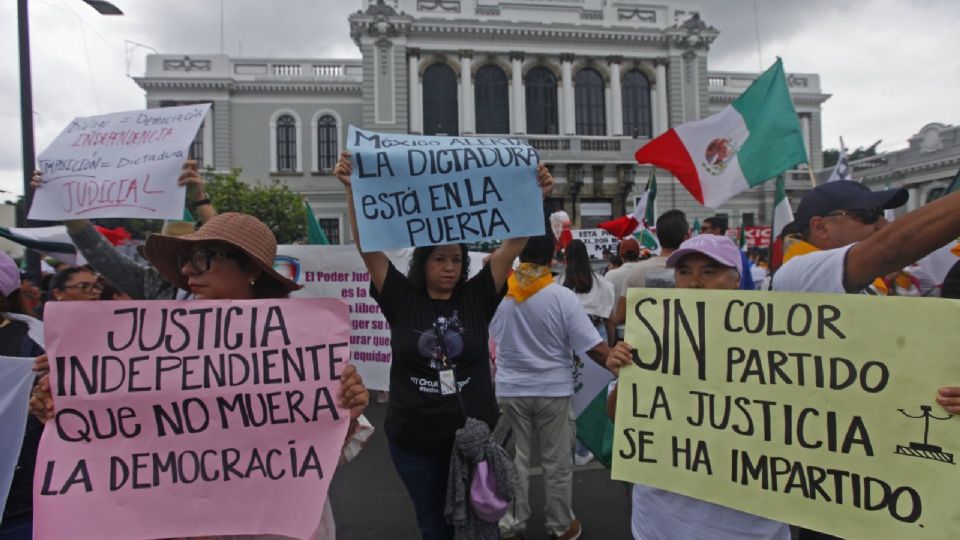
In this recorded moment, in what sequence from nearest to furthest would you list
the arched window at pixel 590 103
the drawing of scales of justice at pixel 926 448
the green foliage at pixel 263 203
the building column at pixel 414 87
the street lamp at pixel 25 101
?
the drawing of scales of justice at pixel 926 448, the street lamp at pixel 25 101, the green foliage at pixel 263 203, the building column at pixel 414 87, the arched window at pixel 590 103

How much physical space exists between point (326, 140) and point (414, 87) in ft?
21.1

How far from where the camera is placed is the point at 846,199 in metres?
2.12

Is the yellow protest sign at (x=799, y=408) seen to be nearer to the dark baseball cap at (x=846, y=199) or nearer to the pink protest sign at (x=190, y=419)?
the dark baseball cap at (x=846, y=199)

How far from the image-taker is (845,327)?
166 centimetres

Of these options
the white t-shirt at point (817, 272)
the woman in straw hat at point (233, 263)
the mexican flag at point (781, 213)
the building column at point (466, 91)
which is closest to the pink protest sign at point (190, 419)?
the woman in straw hat at point (233, 263)

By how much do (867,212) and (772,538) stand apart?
1.20m

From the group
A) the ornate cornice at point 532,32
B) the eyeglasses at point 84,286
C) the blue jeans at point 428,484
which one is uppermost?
the ornate cornice at point 532,32

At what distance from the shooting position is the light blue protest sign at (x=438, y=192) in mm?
2447

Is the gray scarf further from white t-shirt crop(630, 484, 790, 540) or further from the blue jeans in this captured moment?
white t-shirt crop(630, 484, 790, 540)

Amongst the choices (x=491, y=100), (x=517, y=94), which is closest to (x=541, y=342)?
(x=517, y=94)

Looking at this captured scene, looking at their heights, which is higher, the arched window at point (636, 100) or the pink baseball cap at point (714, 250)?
the arched window at point (636, 100)

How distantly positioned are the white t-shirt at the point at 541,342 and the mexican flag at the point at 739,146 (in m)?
1.49

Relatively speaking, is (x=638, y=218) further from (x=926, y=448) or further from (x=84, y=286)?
(x=926, y=448)

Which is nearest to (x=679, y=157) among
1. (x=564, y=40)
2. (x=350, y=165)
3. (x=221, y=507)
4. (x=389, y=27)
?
(x=350, y=165)
